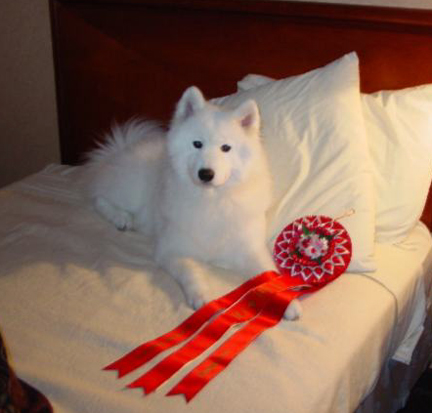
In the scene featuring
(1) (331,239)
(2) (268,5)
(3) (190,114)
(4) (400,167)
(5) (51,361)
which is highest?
(2) (268,5)

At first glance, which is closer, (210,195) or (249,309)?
(249,309)

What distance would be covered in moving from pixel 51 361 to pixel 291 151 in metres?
0.99

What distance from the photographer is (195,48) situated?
2.19m

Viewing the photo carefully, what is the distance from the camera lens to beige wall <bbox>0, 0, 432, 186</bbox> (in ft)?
8.79

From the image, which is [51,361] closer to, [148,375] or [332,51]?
[148,375]

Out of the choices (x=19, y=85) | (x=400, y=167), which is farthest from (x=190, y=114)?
(x=19, y=85)

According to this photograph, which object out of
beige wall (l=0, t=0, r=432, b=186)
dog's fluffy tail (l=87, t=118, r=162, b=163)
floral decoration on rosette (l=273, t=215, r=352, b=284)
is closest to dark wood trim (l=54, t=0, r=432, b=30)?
dog's fluffy tail (l=87, t=118, r=162, b=163)

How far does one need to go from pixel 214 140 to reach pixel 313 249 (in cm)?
44

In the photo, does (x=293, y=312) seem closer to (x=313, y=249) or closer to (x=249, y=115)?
(x=313, y=249)

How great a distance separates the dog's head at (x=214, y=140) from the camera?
1581mm

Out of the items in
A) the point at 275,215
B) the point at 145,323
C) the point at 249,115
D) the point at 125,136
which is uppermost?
the point at 249,115

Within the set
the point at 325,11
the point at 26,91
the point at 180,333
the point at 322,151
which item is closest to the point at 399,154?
the point at 322,151

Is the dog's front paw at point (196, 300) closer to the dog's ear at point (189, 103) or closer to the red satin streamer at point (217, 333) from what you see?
the red satin streamer at point (217, 333)

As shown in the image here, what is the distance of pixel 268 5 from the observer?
1976 millimetres
